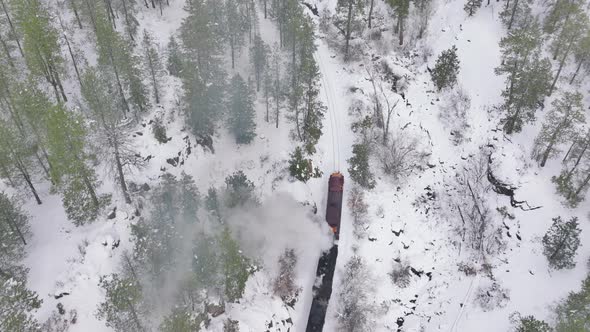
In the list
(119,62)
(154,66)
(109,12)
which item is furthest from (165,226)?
(109,12)

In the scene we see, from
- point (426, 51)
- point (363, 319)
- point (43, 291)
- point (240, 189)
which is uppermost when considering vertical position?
point (426, 51)

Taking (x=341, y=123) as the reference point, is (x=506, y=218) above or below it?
below

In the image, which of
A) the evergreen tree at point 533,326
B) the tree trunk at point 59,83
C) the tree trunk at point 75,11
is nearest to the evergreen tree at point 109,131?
the tree trunk at point 59,83

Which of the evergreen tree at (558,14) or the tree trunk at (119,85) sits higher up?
the evergreen tree at (558,14)

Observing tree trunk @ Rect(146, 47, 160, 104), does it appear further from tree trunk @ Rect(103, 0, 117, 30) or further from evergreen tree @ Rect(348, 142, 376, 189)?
evergreen tree @ Rect(348, 142, 376, 189)

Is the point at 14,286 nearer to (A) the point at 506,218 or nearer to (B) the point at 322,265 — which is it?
(B) the point at 322,265

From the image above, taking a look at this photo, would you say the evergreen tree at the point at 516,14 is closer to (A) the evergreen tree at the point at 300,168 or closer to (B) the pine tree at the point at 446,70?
(B) the pine tree at the point at 446,70

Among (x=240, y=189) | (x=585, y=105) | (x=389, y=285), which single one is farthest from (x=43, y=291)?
(x=585, y=105)
